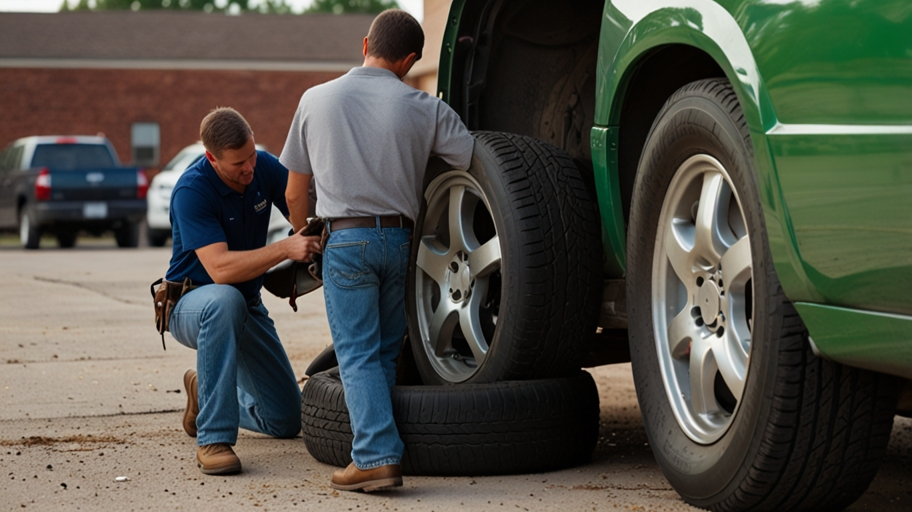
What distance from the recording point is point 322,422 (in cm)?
392

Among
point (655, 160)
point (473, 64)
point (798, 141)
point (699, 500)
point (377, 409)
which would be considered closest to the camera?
point (798, 141)

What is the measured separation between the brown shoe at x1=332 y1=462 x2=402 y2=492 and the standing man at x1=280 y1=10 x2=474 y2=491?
11cm

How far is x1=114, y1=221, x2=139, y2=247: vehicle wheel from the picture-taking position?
66.5 feet

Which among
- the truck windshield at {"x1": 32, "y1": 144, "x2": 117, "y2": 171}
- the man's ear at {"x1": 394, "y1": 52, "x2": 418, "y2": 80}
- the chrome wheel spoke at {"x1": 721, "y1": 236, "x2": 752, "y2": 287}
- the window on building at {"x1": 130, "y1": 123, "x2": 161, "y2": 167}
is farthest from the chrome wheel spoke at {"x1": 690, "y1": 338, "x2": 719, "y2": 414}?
the window on building at {"x1": 130, "y1": 123, "x2": 161, "y2": 167}

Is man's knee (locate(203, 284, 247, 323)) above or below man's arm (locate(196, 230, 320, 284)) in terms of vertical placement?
below

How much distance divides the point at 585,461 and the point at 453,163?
112 cm

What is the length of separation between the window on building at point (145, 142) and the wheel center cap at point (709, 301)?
3802cm

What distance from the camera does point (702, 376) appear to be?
3127 millimetres

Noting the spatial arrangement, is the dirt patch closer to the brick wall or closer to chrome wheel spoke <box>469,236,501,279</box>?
chrome wheel spoke <box>469,236,501,279</box>

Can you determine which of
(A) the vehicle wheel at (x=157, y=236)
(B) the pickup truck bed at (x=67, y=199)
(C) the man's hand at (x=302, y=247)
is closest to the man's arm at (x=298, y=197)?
(C) the man's hand at (x=302, y=247)

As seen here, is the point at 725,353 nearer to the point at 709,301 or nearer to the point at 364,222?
the point at 709,301

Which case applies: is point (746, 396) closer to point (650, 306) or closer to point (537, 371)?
point (650, 306)

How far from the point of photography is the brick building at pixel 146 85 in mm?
38656

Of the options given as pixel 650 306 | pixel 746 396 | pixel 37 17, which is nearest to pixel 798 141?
pixel 746 396
